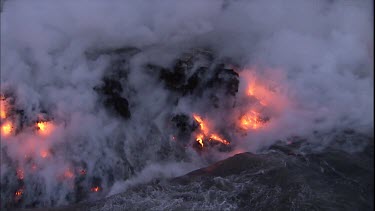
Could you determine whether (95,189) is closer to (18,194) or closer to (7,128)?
(18,194)

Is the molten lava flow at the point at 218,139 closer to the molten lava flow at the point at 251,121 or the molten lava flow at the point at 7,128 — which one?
the molten lava flow at the point at 251,121

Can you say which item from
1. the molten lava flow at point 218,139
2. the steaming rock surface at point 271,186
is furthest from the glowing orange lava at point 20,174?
the molten lava flow at point 218,139

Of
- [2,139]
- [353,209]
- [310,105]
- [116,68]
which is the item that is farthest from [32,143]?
[353,209]

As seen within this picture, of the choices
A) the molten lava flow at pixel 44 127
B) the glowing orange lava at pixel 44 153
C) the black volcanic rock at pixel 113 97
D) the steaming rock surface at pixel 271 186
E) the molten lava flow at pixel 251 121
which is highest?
the black volcanic rock at pixel 113 97

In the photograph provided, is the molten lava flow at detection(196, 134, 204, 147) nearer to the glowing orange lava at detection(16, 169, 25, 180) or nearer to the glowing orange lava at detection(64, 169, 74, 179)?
the glowing orange lava at detection(64, 169, 74, 179)

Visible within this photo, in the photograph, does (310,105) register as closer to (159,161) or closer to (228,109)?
(228,109)

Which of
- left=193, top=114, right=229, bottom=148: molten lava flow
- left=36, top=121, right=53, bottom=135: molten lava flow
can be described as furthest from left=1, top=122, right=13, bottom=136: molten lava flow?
left=193, top=114, right=229, bottom=148: molten lava flow

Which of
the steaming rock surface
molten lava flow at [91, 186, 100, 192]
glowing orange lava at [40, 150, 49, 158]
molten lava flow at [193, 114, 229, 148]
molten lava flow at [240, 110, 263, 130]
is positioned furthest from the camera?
molten lava flow at [193, 114, 229, 148]
